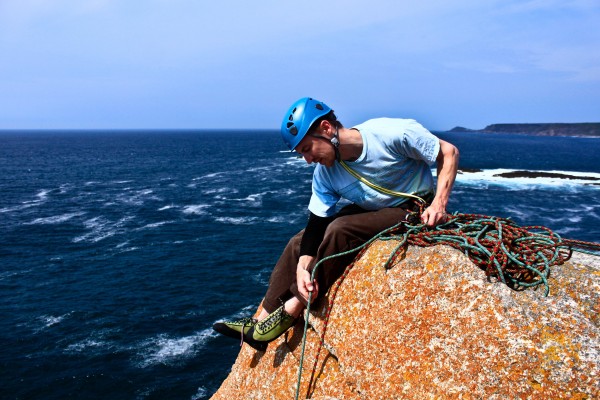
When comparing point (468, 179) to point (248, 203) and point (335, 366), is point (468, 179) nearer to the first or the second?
point (248, 203)

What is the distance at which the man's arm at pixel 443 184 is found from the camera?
5109 mm

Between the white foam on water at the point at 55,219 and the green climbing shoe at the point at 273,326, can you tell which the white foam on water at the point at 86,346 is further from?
the white foam on water at the point at 55,219

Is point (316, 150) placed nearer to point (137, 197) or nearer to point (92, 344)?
point (92, 344)

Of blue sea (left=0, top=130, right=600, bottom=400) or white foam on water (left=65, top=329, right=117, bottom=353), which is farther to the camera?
white foam on water (left=65, top=329, right=117, bottom=353)

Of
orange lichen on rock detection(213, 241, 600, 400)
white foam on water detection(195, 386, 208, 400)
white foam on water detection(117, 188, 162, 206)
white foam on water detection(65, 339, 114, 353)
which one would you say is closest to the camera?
orange lichen on rock detection(213, 241, 600, 400)

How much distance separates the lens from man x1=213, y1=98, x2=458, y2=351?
502 centimetres

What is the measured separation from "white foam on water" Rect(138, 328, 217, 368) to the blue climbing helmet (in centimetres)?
2227

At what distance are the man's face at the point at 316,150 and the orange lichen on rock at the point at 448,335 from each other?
1.19m

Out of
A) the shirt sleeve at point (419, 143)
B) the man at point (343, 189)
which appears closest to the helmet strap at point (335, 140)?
the man at point (343, 189)

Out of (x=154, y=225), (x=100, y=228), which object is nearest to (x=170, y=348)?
(x=154, y=225)

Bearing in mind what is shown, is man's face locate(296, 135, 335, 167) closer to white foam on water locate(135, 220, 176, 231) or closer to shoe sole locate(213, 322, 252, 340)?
shoe sole locate(213, 322, 252, 340)

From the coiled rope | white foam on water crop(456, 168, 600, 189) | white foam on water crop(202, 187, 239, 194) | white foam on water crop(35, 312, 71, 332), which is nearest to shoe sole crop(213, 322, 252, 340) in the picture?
the coiled rope

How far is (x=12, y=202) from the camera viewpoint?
199 feet

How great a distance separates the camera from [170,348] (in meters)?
25.2
